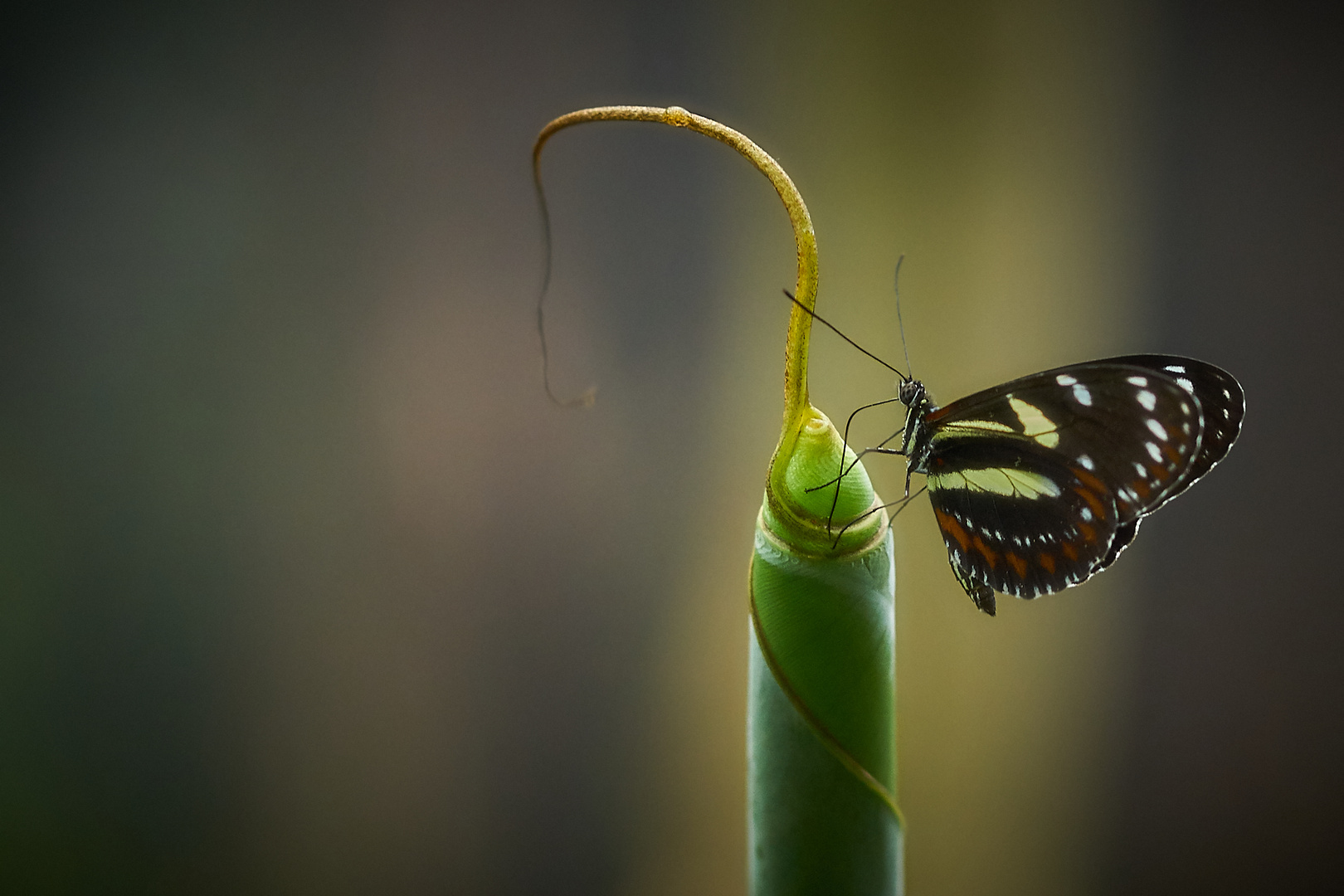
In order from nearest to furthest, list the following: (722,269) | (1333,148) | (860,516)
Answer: (860,516)
(1333,148)
(722,269)

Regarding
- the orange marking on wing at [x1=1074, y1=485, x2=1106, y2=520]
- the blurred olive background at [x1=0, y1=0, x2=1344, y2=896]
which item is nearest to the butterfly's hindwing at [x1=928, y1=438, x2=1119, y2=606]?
the orange marking on wing at [x1=1074, y1=485, x2=1106, y2=520]

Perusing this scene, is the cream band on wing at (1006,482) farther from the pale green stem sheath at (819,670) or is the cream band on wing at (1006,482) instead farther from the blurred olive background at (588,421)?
the blurred olive background at (588,421)

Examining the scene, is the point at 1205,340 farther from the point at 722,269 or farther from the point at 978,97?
the point at 722,269

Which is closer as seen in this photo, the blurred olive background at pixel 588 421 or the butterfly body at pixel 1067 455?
the butterfly body at pixel 1067 455

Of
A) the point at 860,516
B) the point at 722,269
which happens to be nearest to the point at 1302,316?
the point at 722,269

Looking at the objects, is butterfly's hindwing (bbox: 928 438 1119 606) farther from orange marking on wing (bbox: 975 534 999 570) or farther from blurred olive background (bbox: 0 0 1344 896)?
blurred olive background (bbox: 0 0 1344 896)

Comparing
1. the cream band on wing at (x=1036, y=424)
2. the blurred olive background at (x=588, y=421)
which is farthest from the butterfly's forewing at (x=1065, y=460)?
the blurred olive background at (x=588, y=421)

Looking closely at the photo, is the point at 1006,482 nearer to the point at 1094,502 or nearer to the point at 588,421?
the point at 1094,502

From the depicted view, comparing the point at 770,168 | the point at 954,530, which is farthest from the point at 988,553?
the point at 770,168
